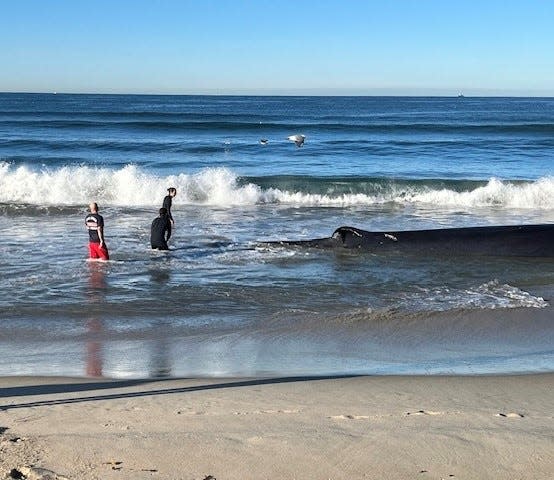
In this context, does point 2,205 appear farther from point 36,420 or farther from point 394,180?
point 36,420

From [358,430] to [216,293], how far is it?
579 cm

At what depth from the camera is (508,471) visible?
4.82 m

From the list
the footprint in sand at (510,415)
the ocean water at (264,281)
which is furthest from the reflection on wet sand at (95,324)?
the footprint in sand at (510,415)

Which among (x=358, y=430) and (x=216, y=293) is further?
(x=216, y=293)

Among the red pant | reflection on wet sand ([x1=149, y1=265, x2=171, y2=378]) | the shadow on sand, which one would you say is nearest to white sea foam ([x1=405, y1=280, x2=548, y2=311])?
reflection on wet sand ([x1=149, y1=265, x2=171, y2=378])

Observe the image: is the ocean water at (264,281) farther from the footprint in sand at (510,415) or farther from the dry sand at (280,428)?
the footprint in sand at (510,415)

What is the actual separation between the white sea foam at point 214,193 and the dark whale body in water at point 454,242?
792cm

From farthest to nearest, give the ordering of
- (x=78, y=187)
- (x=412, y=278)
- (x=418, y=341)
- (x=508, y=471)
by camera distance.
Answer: (x=78, y=187) → (x=412, y=278) → (x=418, y=341) → (x=508, y=471)

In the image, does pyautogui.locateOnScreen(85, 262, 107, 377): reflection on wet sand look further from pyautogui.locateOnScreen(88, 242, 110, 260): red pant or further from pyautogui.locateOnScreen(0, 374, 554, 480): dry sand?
pyautogui.locateOnScreen(0, 374, 554, 480): dry sand

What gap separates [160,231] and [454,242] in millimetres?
4781

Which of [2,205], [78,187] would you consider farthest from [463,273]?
[78,187]

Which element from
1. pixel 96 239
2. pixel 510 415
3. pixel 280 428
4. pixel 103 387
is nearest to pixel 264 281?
pixel 96 239

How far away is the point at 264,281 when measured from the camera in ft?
38.8

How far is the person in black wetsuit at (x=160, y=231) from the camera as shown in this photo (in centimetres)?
1406
